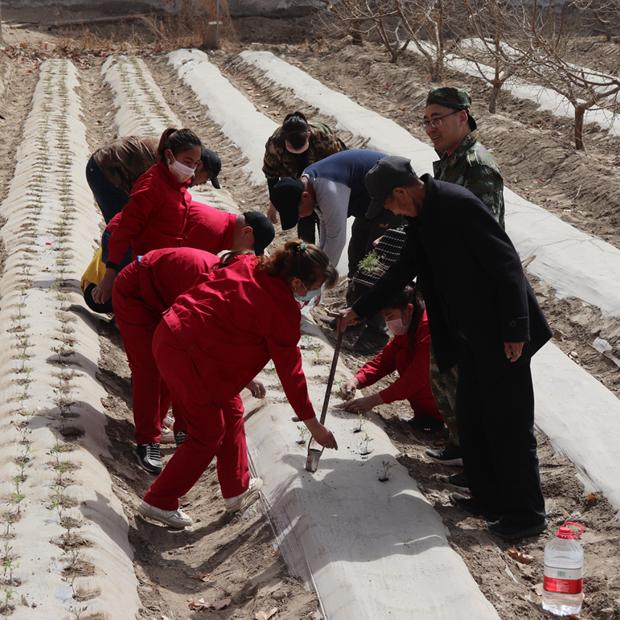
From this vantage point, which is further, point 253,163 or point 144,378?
point 253,163

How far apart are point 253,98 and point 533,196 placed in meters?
6.58

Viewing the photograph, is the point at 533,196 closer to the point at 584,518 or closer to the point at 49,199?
the point at 49,199

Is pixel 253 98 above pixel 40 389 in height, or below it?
below

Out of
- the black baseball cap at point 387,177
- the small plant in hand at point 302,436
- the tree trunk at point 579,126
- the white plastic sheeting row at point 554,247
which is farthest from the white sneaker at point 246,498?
the tree trunk at point 579,126

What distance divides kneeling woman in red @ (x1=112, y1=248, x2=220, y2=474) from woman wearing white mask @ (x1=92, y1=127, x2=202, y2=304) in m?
0.59

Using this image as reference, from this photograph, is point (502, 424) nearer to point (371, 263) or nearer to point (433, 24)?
point (371, 263)

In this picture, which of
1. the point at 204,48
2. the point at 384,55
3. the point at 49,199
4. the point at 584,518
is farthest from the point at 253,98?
the point at 584,518

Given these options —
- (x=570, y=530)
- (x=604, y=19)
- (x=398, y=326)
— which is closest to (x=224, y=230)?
(x=398, y=326)

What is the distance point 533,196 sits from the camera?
9.95m

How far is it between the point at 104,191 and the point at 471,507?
3.46 metres

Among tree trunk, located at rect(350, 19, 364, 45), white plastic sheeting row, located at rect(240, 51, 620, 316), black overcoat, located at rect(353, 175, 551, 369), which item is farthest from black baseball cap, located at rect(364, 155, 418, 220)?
tree trunk, located at rect(350, 19, 364, 45)

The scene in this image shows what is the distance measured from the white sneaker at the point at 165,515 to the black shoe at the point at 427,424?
5.41 feet

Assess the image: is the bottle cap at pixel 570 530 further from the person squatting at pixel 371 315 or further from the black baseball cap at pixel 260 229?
the black baseball cap at pixel 260 229

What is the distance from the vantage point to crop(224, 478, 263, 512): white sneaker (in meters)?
4.86
